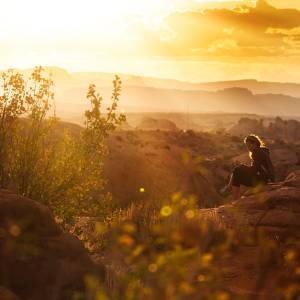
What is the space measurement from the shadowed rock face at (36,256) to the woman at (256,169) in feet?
22.3

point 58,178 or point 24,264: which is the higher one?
point 58,178

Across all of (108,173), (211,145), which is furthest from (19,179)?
(211,145)

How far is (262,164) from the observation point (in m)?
11.9

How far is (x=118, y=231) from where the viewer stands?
26.3 ft

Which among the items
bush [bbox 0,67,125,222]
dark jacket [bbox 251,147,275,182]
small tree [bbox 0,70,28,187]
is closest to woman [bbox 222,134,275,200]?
dark jacket [bbox 251,147,275,182]

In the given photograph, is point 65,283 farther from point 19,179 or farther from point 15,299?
point 19,179

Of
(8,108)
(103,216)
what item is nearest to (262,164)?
(103,216)

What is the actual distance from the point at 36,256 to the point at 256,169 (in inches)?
303

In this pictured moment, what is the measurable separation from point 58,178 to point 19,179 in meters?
0.58

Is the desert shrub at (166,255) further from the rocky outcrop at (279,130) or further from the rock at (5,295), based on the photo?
the rocky outcrop at (279,130)

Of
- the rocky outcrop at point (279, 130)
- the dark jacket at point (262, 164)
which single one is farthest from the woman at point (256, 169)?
the rocky outcrop at point (279, 130)

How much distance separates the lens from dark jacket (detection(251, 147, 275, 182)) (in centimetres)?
1184

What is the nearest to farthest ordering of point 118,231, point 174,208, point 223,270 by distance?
point 223,270 < point 118,231 < point 174,208

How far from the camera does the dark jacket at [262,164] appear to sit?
11.8 metres
